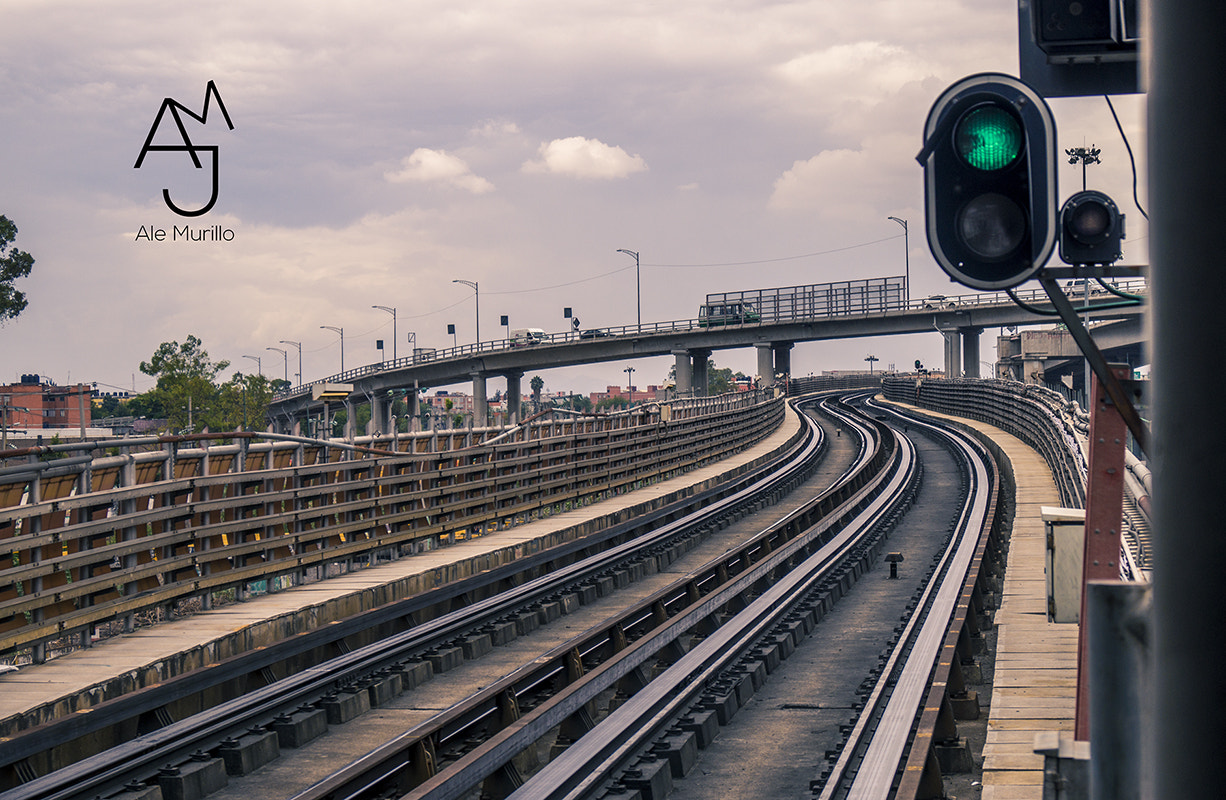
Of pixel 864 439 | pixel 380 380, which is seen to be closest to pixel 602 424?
pixel 864 439

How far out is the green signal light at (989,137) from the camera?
3.38 meters

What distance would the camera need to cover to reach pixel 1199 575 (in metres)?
1.65

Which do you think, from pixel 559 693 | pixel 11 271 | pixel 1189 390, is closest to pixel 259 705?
pixel 559 693

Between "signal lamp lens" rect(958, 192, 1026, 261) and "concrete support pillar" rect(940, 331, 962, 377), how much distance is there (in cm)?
9611

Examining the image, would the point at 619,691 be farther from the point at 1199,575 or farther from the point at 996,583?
the point at 1199,575

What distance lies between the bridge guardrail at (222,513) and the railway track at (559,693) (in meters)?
1.72

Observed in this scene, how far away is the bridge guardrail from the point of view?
1113 centimetres

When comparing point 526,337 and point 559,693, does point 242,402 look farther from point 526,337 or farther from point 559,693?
point 559,693

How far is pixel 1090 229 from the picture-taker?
12.0 feet

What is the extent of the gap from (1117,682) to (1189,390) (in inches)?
23.3

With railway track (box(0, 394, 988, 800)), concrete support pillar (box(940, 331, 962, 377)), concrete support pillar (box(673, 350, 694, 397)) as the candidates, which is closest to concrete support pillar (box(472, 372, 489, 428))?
concrete support pillar (box(673, 350, 694, 397))

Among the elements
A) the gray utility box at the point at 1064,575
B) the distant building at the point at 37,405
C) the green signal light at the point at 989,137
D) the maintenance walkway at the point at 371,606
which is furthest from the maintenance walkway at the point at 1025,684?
the distant building at the point at 37,405

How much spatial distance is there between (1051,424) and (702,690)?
18759mm

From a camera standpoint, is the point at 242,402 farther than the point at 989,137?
Yes
